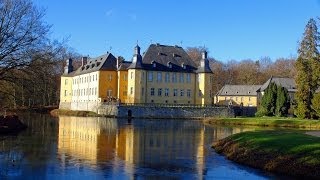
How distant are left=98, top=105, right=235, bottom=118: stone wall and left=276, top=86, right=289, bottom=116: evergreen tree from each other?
35.0 feet

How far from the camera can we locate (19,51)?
3328 centimetres

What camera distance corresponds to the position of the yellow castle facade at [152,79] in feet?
265

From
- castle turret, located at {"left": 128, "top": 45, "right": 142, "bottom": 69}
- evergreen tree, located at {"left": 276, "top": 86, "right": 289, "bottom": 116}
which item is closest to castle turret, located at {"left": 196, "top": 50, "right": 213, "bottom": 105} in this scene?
castle turret, located at {"left": 128, "top": 45, "right": 142, "bottom": 69}

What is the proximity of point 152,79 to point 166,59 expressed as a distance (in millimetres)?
4986

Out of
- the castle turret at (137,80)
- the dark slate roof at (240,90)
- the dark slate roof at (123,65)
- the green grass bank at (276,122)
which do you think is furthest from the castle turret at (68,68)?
the green grass bank at (276,122)

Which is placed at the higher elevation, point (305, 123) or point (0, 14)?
point (0, 14)

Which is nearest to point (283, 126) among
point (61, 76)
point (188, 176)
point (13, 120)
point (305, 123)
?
point (305, 123)

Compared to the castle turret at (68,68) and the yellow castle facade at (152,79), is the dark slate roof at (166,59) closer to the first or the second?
the yellow castle facade at (152,79)

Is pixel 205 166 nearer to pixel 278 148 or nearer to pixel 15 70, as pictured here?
pixel 278 148

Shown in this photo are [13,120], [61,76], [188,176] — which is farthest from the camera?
[61,76]

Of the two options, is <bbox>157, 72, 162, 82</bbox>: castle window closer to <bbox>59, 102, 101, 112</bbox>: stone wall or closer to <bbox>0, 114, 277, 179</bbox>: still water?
<bbox>59, 102, 101, 112</bbox>: stone wall

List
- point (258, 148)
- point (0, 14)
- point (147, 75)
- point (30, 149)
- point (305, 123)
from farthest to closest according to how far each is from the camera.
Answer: point (147, 75), point (305, 123), point (0, 14), point (30, 149), point (258, 148)

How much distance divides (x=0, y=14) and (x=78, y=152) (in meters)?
14.0

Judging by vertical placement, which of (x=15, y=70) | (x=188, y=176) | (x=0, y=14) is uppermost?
(x=0, y=14)
